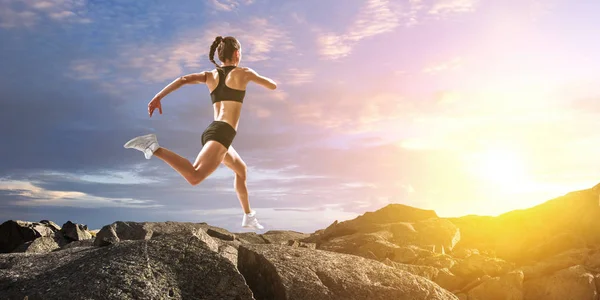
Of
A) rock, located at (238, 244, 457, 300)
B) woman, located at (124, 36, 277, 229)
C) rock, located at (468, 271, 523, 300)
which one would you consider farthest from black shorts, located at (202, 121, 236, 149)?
rock, located at (468, 271, 523, 300)

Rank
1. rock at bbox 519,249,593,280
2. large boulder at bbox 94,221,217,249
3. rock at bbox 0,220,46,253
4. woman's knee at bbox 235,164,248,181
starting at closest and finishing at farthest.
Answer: woman's knee at bbox 235,164,248,181, large boulder at bbox 94,221,217,249, rock at bbox 519,249,593,280, rock at bbox 0,220,46,253

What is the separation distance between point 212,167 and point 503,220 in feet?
52.2

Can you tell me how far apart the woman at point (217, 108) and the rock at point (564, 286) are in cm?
986

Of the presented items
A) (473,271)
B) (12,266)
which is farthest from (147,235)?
(473,271)

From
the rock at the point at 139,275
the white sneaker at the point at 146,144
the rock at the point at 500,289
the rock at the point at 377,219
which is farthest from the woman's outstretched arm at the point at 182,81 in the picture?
the rock at the point at 377,219

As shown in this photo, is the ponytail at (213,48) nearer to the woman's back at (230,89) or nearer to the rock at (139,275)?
the woman's back at (230,89)

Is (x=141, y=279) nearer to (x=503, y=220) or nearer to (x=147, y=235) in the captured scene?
(x=147, y=235)

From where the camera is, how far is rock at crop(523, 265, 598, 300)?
43.5 ft

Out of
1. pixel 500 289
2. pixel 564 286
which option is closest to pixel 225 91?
pixel 500 289

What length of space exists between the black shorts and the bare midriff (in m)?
0.09

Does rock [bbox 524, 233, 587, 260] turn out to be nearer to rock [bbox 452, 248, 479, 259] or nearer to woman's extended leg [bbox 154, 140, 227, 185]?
rock [bbox 452, 248, 479, 259]

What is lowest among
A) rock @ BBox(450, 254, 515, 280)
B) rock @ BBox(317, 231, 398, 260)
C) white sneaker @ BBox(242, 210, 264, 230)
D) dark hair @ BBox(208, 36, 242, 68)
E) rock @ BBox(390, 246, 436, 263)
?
rock @ BBox(450, 254, 515, 280)

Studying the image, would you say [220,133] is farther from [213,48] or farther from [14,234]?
[14,234]

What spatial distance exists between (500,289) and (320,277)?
296 inches
